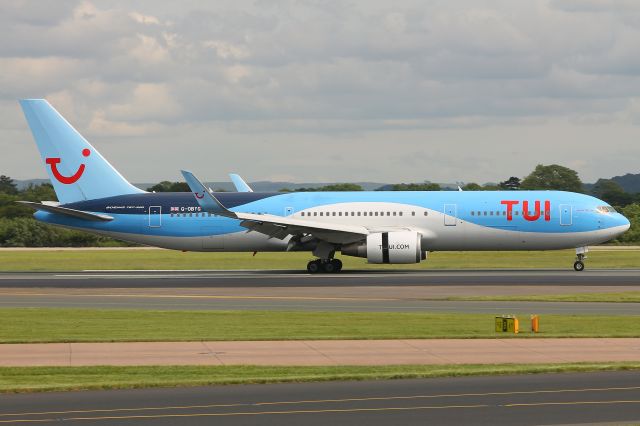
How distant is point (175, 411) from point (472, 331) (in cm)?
1246

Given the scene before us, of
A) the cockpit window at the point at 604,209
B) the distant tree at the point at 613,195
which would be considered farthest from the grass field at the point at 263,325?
the distant tree at the point at 613,195

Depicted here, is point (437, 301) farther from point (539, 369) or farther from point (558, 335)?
point (539, 369)

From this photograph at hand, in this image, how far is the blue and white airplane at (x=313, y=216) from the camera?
50.5 meters

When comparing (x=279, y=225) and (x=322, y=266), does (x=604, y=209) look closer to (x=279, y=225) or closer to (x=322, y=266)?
(x=322, y=266)

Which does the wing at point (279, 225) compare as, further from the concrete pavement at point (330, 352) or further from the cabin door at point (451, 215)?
the concrete pavement at point (330, 352)

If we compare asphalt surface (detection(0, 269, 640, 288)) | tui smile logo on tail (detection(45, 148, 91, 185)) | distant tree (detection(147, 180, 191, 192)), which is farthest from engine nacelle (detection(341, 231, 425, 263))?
distant tree (detection(147, 180, 191, 192))

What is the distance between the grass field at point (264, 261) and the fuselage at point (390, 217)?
4.67m

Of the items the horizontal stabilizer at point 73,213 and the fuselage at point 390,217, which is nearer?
the fuselage at point 390,217

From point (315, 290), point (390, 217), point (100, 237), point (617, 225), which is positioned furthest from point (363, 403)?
point (100, 237)

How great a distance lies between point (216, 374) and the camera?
Answer: 65.0 feet

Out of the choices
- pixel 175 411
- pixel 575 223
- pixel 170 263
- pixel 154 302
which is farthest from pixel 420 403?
pixel 170 263

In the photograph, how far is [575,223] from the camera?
5062 cm

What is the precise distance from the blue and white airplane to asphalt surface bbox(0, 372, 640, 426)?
100 feet

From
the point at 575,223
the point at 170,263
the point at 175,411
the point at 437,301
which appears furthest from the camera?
the point at 170,263
